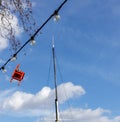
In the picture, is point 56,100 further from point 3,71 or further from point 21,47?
point 21,47

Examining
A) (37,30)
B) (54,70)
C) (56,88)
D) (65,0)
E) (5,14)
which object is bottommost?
(65,0)

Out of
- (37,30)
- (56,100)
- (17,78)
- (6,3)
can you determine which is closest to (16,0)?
(6,3)

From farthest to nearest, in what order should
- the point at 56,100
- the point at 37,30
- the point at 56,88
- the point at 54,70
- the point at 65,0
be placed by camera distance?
1. the point at 54,70
2. the point at 56,88
3. the point at 56,100
4. the point at 37,30
5. the point at 65,0

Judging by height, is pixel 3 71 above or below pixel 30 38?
Answer: above

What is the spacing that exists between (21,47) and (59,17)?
2.92 m

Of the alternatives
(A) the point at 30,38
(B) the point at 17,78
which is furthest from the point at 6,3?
(B) the point at 17,78

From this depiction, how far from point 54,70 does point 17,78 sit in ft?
58.8

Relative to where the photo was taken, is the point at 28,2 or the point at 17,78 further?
the point at 17,78

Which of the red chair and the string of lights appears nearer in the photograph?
the string of lights

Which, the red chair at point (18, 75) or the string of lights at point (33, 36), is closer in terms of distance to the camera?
the string of lights at point (33, 36)

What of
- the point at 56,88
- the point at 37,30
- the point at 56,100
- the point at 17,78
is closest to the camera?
the point at 37,30

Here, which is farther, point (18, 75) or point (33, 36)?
point (18, 75)

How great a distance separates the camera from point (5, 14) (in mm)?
12836

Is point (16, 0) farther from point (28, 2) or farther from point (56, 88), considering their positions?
point (56, 88)
